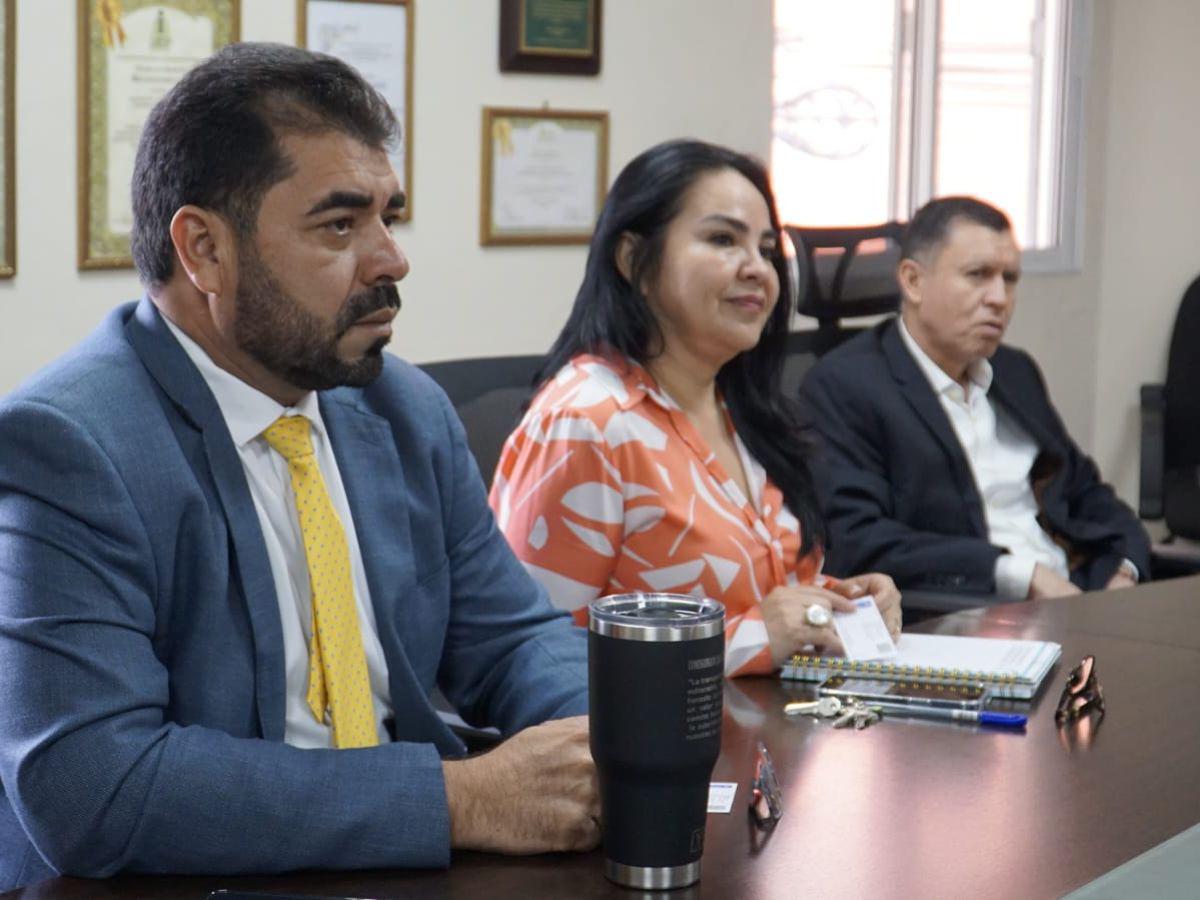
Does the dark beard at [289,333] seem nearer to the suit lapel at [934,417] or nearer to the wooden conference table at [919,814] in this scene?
the wooden conference table at [919,814]

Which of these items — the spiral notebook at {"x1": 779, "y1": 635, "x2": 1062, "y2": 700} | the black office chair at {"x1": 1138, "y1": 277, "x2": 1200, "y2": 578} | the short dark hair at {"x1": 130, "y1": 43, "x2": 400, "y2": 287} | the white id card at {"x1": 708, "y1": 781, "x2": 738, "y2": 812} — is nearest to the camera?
the white id card at {"x1": 708, "y1": 781, "x2": 738, "y2": 812}

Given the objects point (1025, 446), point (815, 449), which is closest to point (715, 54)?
point (1025, 446)

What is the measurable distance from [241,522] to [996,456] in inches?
90.5

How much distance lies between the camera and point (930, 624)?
2.22 m

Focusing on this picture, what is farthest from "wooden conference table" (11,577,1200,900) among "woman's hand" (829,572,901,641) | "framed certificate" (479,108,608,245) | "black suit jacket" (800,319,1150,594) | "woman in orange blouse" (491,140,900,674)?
"framed certificate" (479,108,608,245)

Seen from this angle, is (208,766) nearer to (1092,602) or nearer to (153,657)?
(153,657)

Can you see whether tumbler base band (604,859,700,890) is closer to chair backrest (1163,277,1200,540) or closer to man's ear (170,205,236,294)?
man's ear (170,205,236,294)

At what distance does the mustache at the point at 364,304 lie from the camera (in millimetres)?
1588

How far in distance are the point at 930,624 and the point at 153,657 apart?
118 cm

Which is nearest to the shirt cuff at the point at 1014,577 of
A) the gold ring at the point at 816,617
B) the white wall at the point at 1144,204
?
the gold ring at the point at 816,617

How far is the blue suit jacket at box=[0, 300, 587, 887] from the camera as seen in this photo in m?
1.28

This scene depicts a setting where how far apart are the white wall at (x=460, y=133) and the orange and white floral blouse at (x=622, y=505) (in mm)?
1200

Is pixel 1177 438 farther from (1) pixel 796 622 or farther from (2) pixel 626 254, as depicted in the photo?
(1) pixel 796 622

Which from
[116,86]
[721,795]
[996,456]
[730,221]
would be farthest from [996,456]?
[721,795]
